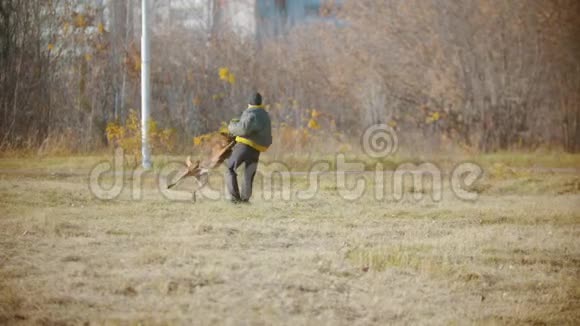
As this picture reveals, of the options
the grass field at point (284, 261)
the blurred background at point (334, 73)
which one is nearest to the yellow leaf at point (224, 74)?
the blurred background at point (334, 73)

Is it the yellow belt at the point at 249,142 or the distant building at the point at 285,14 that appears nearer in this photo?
the yellow belt at the point at 249,142

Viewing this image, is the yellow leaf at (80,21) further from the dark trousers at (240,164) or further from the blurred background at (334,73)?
the dark trousers at (240,164)

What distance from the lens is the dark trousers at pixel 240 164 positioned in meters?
12.2

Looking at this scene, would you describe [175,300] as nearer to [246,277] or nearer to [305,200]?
[246,277]

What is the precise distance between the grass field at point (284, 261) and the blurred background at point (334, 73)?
29.2 feet

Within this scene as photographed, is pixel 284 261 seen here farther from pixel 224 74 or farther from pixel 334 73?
pixel 334 73

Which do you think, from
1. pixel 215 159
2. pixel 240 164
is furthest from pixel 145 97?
pixel 240 164

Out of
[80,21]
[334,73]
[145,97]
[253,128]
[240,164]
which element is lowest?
[240,164]

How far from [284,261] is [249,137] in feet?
12.7

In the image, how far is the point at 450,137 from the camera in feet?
80.7

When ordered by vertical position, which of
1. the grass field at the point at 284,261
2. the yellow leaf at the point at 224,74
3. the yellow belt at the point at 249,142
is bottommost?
the grass field at the point at 284,261

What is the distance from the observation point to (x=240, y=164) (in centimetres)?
1224

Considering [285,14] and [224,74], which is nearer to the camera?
[224,74]

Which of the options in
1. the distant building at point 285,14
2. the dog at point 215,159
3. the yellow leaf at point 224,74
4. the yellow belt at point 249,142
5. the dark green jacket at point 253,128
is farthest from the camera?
the distant building at point 285,14
